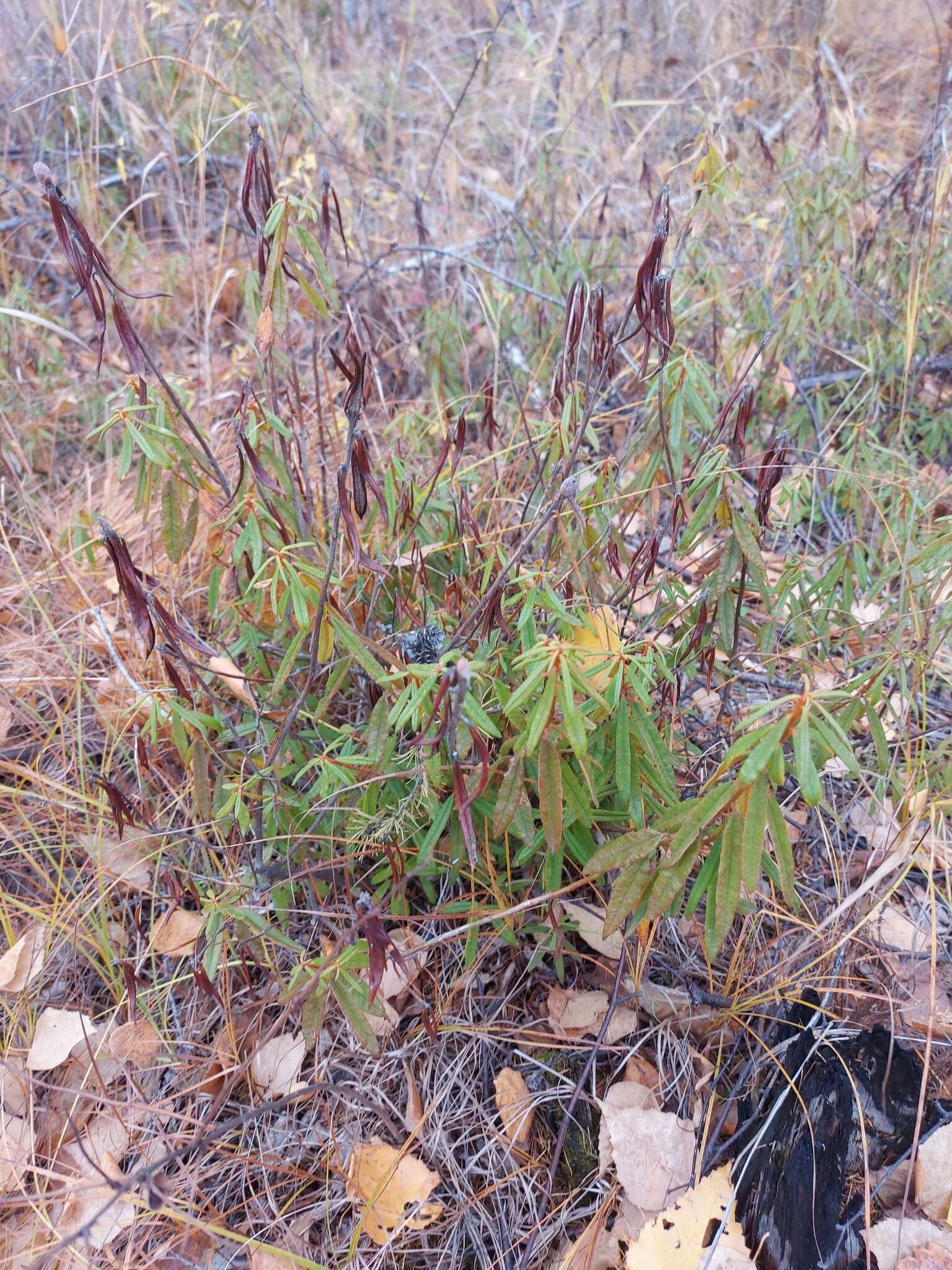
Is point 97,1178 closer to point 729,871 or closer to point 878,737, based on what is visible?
point 729,871

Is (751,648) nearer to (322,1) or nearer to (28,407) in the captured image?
(28,407)

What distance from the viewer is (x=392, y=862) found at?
1.28m

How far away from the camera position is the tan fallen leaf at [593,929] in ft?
4.94

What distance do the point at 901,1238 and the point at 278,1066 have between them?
988 mm

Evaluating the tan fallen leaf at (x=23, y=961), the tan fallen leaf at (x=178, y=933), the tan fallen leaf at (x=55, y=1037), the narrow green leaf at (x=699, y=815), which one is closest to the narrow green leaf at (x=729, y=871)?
the narrow green leaf at (x=699, y=815)

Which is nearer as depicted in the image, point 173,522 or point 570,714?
point 570,714

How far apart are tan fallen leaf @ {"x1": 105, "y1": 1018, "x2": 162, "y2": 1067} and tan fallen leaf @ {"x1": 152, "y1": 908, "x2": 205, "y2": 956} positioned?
132mm

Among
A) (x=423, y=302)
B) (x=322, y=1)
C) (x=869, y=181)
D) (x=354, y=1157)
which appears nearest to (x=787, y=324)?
(x=423, y=302)

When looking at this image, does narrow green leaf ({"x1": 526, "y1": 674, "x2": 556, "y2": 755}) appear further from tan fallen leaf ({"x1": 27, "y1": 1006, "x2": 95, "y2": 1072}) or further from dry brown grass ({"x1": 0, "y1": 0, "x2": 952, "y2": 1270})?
tan fallen leaf ({"x1": 27, "y1": 1006, "x2": 95, "y2": 1072})

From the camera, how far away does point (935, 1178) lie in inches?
46.9

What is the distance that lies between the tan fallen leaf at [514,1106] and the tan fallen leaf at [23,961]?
0.90 metres

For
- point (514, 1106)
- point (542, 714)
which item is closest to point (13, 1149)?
point (514, 1106)

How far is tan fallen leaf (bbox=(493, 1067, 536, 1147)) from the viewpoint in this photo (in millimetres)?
1369

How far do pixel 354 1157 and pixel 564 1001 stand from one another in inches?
16.6
